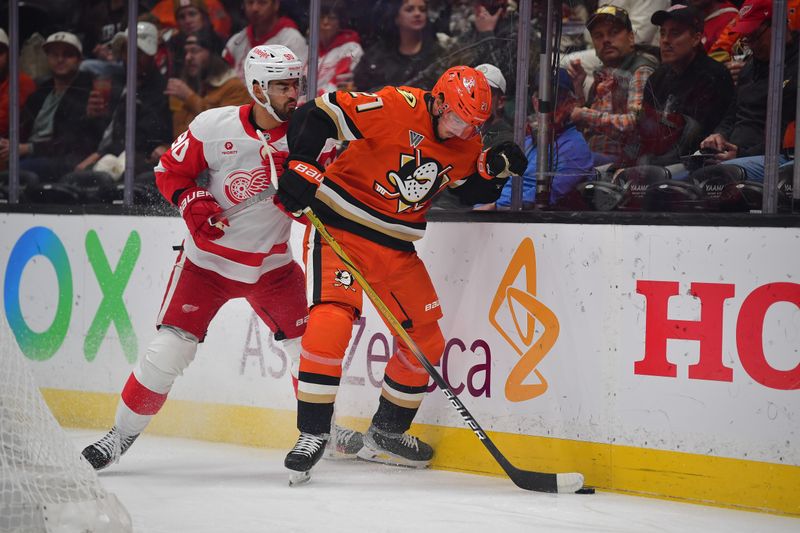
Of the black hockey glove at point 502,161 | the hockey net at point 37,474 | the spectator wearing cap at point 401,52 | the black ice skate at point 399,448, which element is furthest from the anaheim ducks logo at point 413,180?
the hockey net at point 37,474

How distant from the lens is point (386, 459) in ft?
11.4

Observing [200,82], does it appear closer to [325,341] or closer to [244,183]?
[244,183]

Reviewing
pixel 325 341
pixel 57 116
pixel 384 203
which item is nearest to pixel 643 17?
pixel 384 203

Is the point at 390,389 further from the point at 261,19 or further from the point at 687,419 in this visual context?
the point at 261,19

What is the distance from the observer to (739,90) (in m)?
3.12

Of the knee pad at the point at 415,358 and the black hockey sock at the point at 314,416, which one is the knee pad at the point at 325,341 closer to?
the black hockey sock at the point at 314,416

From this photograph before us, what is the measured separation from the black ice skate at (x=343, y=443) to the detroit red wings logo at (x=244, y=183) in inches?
32.6

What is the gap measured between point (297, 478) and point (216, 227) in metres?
0.77

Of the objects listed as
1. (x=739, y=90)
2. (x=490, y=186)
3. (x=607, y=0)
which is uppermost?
(x=607, y=0)

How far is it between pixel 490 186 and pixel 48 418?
1507 millimetres

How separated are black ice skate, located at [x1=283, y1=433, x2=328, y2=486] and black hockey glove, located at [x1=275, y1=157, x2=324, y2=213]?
653 mm

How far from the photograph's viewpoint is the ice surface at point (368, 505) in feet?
8.66

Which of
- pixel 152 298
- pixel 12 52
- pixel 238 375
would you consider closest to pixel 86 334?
pixel 152 298

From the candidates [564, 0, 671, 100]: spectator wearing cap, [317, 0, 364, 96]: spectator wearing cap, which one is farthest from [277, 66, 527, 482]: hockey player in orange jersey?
[317, 0, 364, 96]: spectator wearing cap
